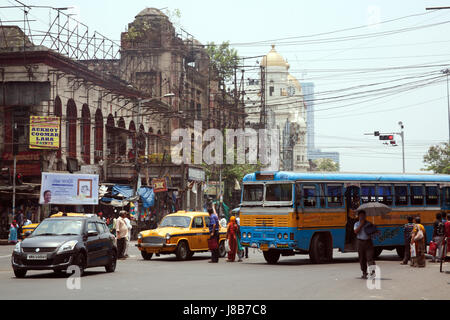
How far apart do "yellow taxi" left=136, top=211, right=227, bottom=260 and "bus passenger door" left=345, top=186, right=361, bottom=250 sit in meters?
5.59

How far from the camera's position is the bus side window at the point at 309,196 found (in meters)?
24.0

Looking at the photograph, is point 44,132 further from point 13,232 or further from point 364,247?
point 364,247

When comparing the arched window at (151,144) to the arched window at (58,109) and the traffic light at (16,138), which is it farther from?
the traffic light at (16,138)

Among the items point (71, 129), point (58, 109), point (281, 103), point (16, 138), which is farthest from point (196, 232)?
point (281, 103)

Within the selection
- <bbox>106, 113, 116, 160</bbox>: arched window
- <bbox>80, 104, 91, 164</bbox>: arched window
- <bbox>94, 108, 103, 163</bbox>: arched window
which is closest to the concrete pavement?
<bbox>80, 104, 91, 164</bbox>: arched window

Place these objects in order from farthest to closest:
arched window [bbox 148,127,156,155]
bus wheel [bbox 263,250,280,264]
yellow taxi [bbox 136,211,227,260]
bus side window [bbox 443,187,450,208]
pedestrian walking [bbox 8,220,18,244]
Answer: arched window [bbox 148,127,156,155]
pedestrian walking [bbox 8,220,18,244]
bus side window [bbox 443,187,450,208]
yellow taxi [bbox 136,211,227,260]
bus wheel [bbox 263,250,280,264]

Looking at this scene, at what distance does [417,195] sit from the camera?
2789 centimetres

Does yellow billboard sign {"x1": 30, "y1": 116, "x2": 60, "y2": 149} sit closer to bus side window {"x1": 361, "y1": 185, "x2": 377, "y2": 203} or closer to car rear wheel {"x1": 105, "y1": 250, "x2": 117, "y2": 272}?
car rear wheel {"x1": 105, "y1": 250, "x2": 117, "y2": 272}

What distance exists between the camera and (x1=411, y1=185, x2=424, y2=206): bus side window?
1091 inches

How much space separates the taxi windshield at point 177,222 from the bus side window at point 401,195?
7.99 meters

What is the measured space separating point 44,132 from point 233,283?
86.2ft

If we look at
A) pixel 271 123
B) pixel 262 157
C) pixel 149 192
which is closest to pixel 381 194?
pixel 149 192

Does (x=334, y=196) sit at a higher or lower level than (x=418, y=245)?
higher
